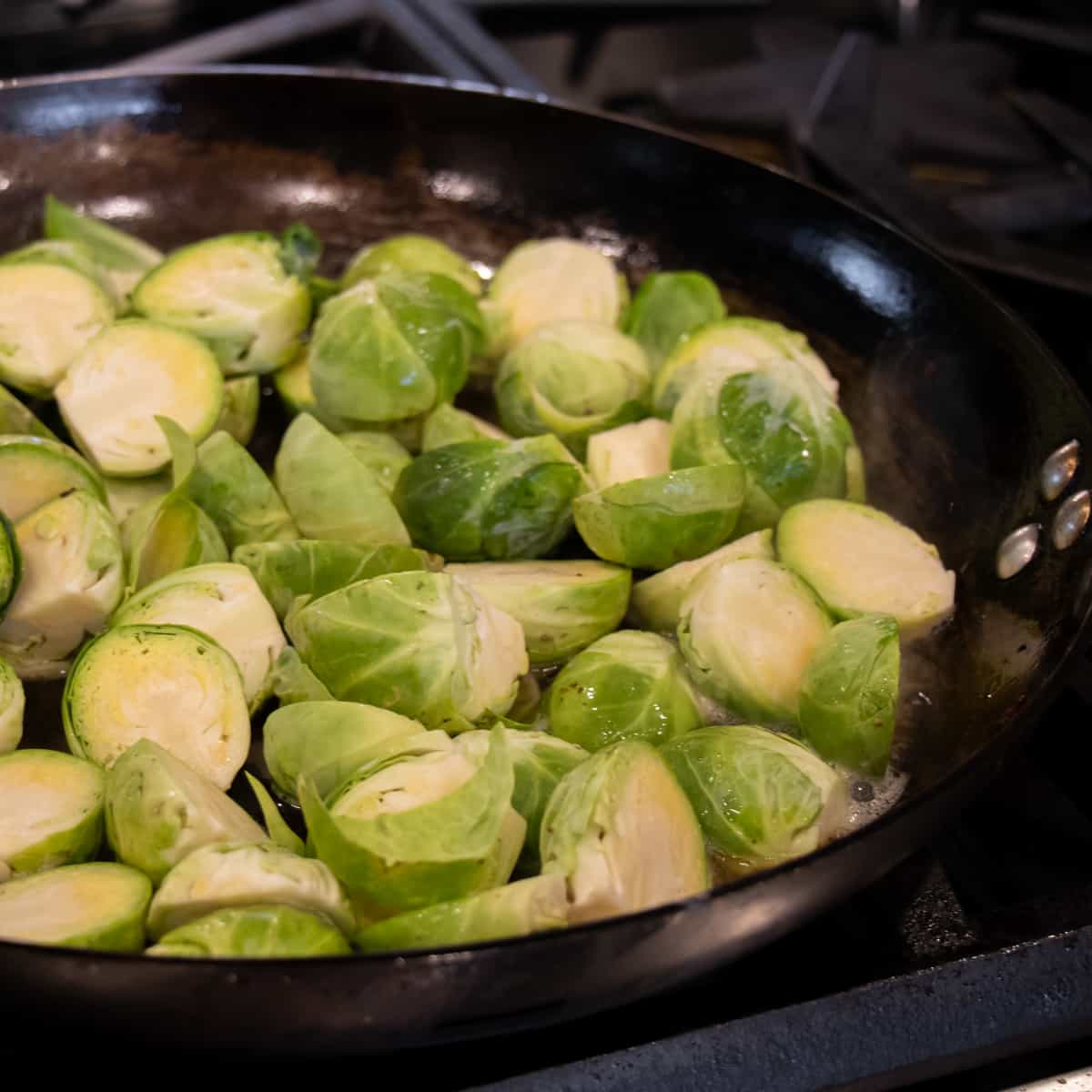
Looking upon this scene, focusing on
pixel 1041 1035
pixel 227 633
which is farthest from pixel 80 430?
pixel 1041 1035

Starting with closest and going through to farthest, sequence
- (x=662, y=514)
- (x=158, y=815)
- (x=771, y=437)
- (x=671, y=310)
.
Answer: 1. (x=158, y=815)
2. (x=662, y=514)
3. (x=771, y=437)
4. (x=671, y=310)

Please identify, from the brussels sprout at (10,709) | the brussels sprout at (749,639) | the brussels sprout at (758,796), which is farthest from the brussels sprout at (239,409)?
the brussels sprout at (758,796)

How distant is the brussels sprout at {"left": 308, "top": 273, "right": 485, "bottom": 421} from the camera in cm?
→ 159

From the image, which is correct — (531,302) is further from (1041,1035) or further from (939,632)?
(1041,1035)

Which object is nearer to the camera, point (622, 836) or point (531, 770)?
point (622, 836)

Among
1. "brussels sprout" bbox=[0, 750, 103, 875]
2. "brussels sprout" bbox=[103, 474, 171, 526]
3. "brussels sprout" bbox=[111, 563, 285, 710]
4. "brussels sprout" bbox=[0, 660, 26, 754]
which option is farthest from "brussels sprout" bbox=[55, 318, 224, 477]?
"brussels sprout" bbox=[0, 750, 103, 875]

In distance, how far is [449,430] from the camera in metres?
1.58

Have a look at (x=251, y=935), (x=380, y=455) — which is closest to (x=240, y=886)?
(x=251, y=935)

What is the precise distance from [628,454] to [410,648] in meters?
0.47

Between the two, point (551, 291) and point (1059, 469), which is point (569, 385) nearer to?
point (551, 291)

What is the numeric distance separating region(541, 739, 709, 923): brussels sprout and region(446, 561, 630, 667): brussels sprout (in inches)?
10.9

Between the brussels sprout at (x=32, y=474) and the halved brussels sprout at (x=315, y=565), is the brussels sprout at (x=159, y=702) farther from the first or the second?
the brussels sprout at (x=32, y=474)

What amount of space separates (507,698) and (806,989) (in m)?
0.42

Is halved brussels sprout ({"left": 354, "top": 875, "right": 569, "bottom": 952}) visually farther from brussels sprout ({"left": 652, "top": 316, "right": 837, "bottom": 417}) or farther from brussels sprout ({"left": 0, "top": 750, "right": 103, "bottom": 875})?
brussels sprout ({"left": 652, "top": 316, "right": 837, "bottom": 417})
